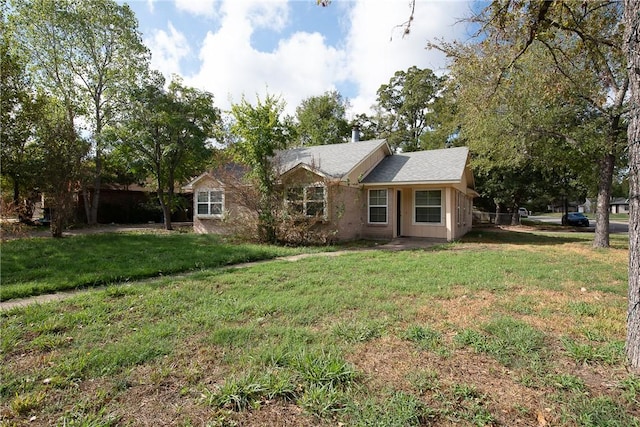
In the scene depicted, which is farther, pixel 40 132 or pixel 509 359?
pixel 40 132

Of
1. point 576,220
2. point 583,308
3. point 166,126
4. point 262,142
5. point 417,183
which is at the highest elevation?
point 166,126

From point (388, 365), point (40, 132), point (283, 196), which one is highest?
point (40, 132)

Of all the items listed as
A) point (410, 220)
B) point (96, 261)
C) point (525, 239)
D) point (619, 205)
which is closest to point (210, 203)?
point (96, 261)

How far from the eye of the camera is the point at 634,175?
10.1 ft

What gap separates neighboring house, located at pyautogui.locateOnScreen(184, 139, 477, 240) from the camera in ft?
40.3

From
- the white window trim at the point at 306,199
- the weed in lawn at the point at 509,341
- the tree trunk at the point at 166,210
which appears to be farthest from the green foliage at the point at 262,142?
the tree trunk at the point at 166,210

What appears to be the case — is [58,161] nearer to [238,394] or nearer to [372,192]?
[372,192]

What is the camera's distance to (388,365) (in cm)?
315

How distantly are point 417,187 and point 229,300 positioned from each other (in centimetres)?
1120

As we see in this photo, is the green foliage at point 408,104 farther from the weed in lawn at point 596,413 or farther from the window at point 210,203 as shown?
the weed in lawn at point 596,413

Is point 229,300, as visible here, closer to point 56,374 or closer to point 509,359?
point 56,374

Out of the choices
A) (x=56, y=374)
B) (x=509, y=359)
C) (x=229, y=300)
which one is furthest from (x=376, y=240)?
(x=56, y=374)

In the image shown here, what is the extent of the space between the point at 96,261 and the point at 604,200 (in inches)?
667

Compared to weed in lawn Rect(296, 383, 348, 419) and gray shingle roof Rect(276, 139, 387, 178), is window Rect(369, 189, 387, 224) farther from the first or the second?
weed in lawn Rect(296, 383, 348, 419)
